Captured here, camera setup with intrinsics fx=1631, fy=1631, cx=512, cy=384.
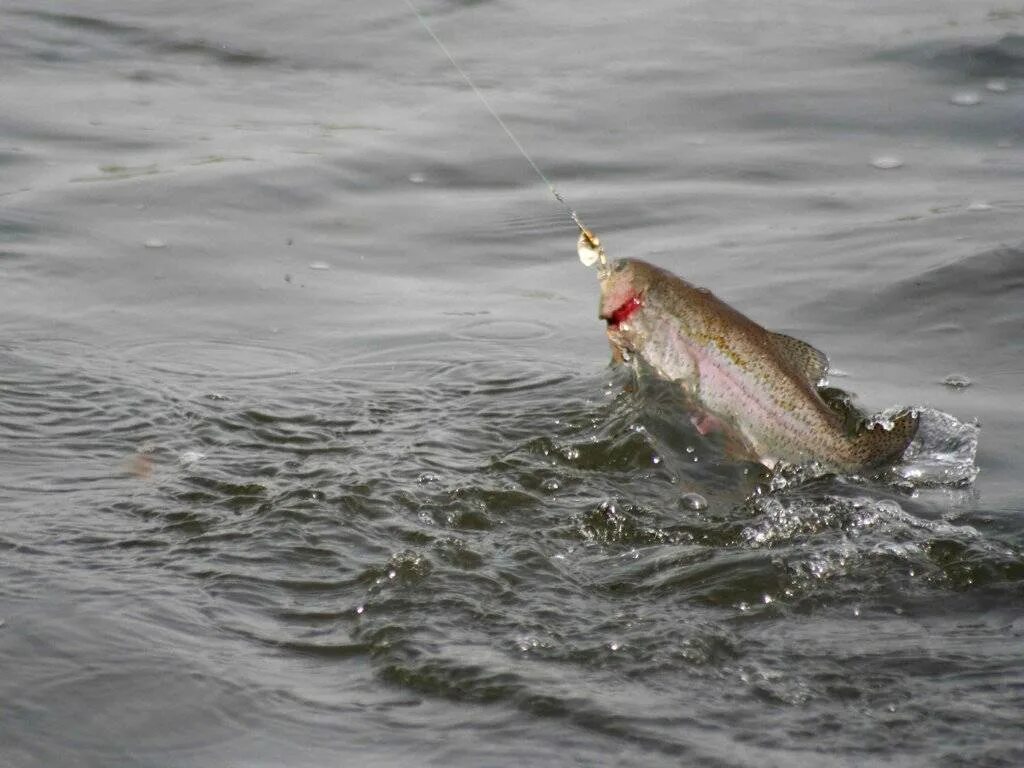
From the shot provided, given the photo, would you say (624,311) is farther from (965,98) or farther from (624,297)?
(965,98)

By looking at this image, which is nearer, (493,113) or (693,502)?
(693,502)

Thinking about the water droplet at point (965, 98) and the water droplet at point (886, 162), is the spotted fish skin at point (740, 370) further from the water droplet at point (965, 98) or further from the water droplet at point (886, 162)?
the water droplet at point (965, 98)

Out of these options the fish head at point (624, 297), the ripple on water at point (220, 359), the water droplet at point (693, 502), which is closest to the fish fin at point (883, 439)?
the water droplet at point (693, 502)

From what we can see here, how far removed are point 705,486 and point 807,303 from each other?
212 centimetres

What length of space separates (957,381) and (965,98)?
4638 millimetres

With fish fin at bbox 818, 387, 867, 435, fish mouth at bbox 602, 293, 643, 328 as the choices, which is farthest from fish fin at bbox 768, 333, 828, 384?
fish mouth at bbox 602, 293, 643, 328

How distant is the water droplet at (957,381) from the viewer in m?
6.53

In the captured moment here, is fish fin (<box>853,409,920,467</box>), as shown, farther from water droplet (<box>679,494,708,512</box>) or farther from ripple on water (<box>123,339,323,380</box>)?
ripple on water (<box>123,339,323,380</box>)

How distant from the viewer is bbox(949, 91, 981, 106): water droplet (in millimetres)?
10586

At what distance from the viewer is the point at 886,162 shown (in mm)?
9625

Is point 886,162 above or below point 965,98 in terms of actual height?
below

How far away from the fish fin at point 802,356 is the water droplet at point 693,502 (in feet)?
1.76

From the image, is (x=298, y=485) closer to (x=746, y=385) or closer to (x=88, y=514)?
(x=88, y=514)

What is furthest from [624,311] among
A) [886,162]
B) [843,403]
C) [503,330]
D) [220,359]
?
[886,162]
